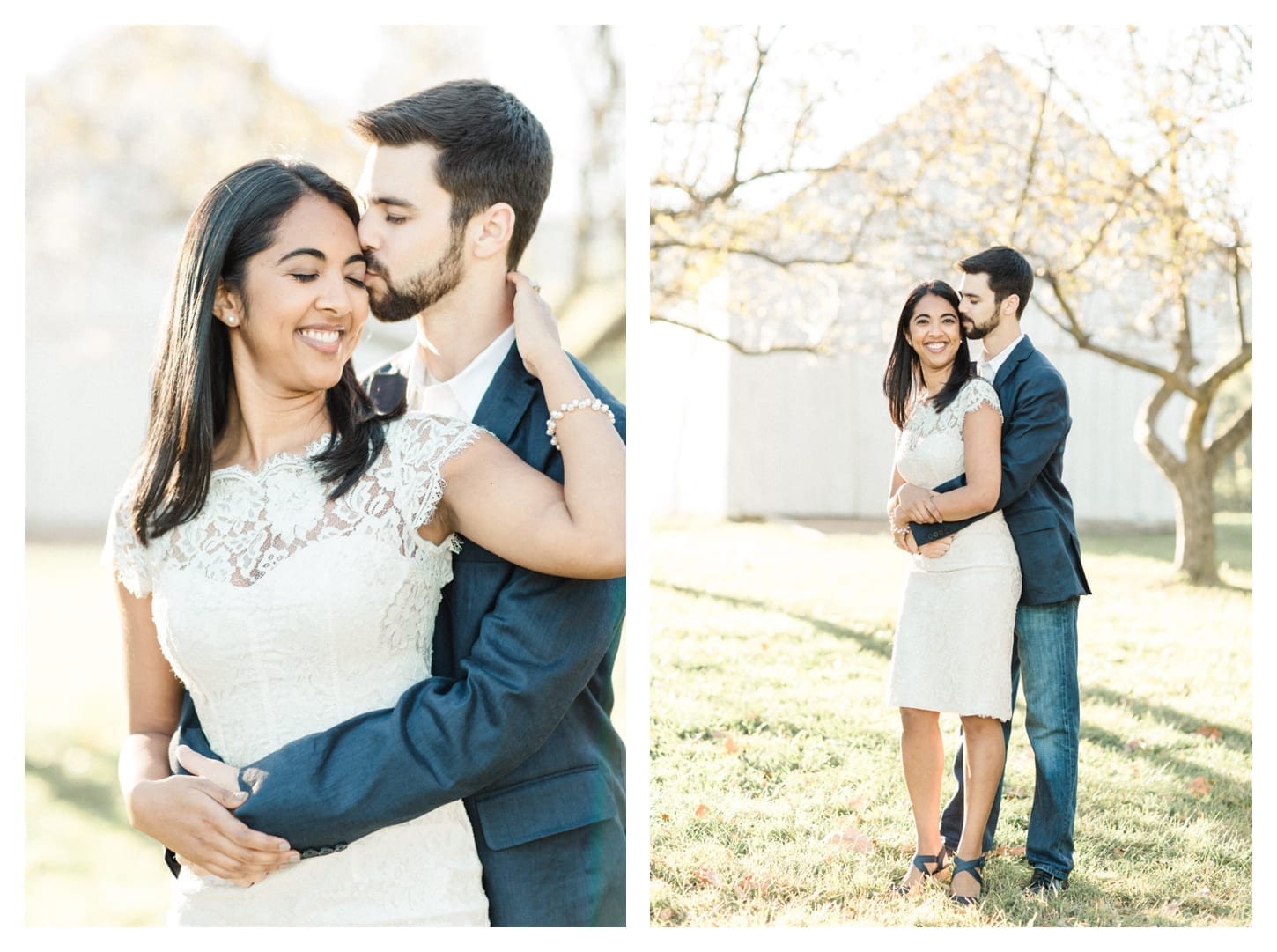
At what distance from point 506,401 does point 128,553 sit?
671 millimetres

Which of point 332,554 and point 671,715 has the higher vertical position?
point 332,554

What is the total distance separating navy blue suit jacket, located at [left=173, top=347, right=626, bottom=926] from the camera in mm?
1987

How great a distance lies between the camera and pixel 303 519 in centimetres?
199

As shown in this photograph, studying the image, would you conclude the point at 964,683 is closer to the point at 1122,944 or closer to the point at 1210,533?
the point at 1122,944

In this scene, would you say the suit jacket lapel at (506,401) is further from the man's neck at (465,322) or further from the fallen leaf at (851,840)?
the fallen leaf at (851,840)

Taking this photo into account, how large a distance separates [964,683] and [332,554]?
1.54m

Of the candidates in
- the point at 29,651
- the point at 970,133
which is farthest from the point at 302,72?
the point at 29,651

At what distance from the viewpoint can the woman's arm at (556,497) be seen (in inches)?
76.1

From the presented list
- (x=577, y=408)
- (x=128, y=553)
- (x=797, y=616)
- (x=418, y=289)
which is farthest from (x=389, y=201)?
(x=797, y=616)

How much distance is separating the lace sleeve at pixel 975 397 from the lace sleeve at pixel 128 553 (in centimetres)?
173

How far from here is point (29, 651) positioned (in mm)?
8336

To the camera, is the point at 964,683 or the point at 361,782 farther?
the point at 964,683

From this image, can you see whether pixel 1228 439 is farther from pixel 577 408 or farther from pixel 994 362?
pixel 577 408

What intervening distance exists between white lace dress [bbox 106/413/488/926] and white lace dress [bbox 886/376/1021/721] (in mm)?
1227
